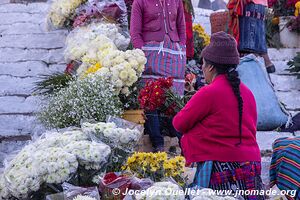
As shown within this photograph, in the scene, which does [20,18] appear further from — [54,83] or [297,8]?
[54,83]

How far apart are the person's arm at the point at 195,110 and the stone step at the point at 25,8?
27.6 feet

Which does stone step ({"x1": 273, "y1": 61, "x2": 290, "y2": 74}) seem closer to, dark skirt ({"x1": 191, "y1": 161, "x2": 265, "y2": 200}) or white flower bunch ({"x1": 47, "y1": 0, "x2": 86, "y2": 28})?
white flower bunch ({"x1": 47, "y1": 0, "x2": 86, "y2": 28})

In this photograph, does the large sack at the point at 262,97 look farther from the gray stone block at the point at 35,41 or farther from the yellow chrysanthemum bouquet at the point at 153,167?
the gray stone block at the point at 35,41

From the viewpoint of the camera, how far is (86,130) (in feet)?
13.1

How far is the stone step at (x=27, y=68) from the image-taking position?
9.21 m

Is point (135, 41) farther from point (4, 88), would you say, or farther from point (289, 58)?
point (289, 58)

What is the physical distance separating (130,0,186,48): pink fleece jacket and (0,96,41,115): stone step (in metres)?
1.63

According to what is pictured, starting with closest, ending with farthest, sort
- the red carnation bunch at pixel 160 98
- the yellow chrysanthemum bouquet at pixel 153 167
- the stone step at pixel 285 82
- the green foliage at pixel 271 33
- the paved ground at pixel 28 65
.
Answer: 1. the yellow chrysanthemum bouquet at pixel 153 167
2. the red carnation bunch at pixel 160 98
3. the paved ground at pixel 28 65
4. the stone step at pixel 285 82
5. the green foliage at pixel 271 33

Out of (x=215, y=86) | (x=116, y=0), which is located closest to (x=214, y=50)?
(x=215, y=86)

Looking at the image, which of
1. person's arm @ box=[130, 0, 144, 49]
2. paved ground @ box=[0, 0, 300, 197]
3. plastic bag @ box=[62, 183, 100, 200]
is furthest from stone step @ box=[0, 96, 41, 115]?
plastic bag @ box=[62, 183, 100, 200]

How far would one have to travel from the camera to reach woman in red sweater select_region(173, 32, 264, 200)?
4.21 m

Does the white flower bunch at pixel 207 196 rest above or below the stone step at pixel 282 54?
above

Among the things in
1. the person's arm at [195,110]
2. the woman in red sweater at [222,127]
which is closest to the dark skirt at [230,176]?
the woman in red sweater at [222,127]

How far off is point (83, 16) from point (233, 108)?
197 inches
